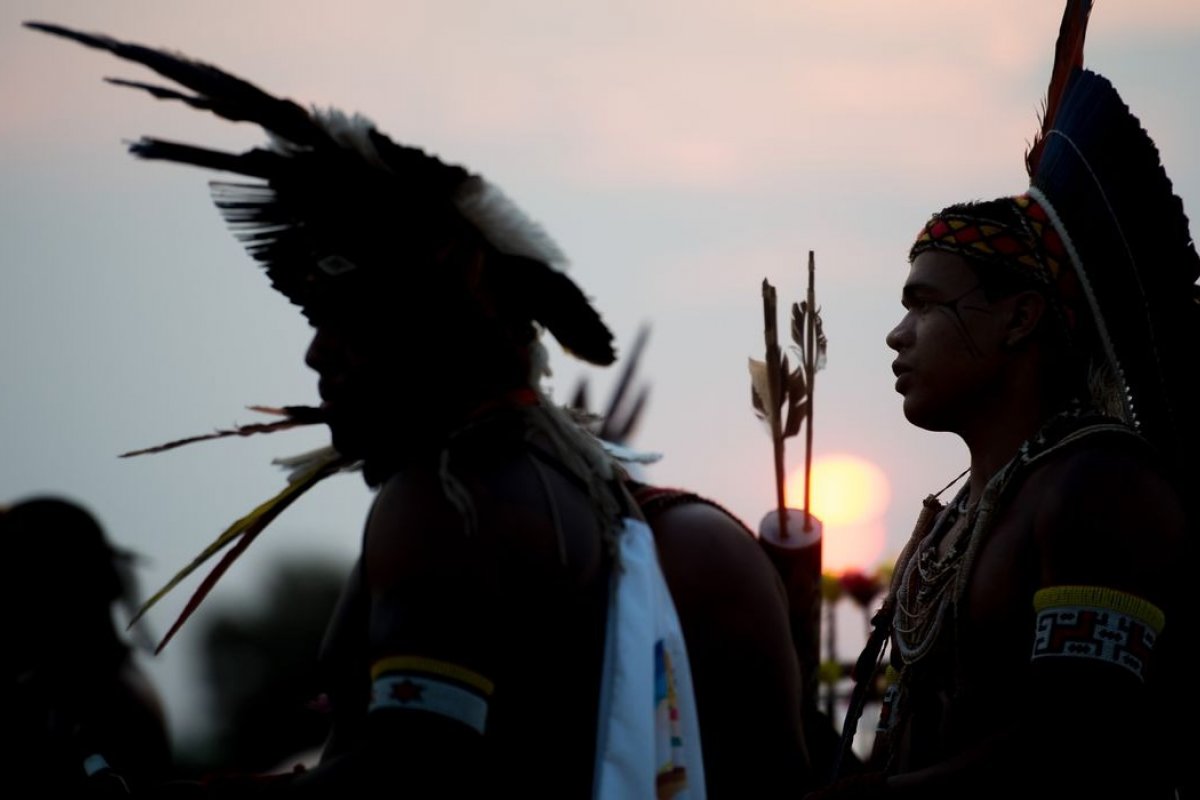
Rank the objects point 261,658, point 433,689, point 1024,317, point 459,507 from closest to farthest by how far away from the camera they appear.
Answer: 1. point 433,689
2. point 459,507
3. point 1024,317
4. point 261,658

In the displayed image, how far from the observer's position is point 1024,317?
3744 mm

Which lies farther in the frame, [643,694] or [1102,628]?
[643,694]

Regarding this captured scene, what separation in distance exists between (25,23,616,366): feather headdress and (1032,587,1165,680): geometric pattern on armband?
1096 millimetres

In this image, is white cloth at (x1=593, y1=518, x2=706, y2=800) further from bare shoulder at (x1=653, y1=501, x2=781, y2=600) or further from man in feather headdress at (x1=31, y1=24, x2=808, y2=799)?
bare shoulder at (x1=653, y1=501, x2=781, y2=600)

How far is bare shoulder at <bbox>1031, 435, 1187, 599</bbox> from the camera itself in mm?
3283

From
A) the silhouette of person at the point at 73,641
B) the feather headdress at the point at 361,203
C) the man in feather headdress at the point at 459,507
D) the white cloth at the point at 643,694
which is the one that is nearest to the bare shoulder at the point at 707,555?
the man in feather headdress at the point at 459,507

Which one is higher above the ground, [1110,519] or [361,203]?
[361,203]

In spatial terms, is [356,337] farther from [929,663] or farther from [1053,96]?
[1053,96]

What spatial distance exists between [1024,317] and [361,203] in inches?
50.4

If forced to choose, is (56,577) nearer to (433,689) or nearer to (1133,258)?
(433,689)

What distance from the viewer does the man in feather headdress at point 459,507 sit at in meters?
3.16

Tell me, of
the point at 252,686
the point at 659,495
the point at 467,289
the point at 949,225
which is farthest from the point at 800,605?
the point at 252,686

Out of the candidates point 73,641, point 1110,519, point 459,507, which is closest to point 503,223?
point 459,507

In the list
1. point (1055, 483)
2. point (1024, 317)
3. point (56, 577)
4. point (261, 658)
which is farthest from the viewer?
point (261, 658)
